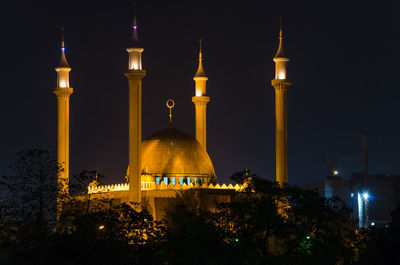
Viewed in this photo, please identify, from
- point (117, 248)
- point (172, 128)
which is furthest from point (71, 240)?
point (172, 128)

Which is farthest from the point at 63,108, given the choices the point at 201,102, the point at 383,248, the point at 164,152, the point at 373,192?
the point at 373,192

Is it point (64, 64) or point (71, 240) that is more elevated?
point (64, 64)

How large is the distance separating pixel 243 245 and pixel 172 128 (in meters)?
38.7

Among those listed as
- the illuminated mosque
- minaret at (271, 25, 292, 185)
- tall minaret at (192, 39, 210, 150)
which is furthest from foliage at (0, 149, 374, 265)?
tall minaret at (192, 39, 210, 150)

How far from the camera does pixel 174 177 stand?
250 feet

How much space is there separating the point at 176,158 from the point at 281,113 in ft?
30.6

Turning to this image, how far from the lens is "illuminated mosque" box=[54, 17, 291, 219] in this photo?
2665 inches

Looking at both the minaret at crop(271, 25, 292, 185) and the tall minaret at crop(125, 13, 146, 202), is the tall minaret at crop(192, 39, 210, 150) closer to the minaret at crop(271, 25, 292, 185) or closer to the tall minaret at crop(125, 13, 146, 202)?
the minaret at crop(271, 25, 292, 185)

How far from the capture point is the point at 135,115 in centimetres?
6769

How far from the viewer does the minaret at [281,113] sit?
71.1 m

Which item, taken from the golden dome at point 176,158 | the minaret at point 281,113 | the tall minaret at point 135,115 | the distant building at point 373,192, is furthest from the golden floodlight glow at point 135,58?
the distant building at point 373,192

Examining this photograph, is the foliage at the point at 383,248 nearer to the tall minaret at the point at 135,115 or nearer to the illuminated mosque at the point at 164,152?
the illuminated mosque at the point at 164,152

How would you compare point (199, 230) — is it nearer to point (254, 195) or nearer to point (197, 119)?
point (254, 195)

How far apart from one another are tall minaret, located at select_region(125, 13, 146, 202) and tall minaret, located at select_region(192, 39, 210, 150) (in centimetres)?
1122
